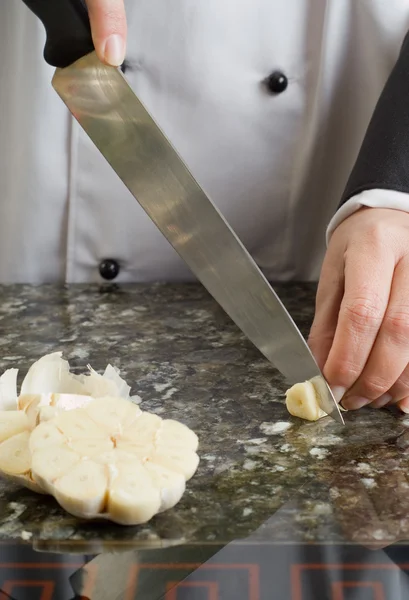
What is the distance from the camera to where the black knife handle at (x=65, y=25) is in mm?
719

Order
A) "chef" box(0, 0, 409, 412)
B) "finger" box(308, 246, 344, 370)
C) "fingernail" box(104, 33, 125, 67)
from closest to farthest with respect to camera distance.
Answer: "fingernail" box(104, 33, 125, 67) < "finger" box(308, 246, 344, 370) < "chef" box(0, 0, 409, 412)

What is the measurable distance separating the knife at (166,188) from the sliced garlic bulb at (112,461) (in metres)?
0.16

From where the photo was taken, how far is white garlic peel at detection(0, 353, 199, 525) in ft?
1.97

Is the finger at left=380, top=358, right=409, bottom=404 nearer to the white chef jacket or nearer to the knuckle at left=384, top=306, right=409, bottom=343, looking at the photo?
the knuckle at left=384, top=306, right=409, bottom=343

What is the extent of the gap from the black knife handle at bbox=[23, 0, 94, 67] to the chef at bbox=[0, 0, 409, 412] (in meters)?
0.31

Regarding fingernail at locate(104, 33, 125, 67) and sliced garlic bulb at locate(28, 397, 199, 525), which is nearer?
sliced garlic bulb at locate(28, 397, 199, 525)

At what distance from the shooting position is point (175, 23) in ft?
3.36

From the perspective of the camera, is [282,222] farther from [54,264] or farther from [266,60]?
[54,264]

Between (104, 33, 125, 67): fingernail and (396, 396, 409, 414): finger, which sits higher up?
(104, 33, 125, 67): fingernail

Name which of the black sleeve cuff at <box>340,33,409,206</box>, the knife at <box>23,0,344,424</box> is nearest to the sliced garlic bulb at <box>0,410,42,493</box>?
the knife at <box>23,0,344,424</box>

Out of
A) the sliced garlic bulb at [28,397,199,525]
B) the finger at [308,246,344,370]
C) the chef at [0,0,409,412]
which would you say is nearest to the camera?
the sliced garlic bulb at [28,397,199,525]

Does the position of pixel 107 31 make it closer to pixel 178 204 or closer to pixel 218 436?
pixel 178 204

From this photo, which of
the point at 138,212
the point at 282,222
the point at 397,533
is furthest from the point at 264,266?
the point at 397,533

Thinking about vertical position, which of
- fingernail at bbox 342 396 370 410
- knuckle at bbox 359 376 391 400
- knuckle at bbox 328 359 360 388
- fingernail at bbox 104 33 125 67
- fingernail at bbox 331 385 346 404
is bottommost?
fingernail at bbox 342 396 370 410
